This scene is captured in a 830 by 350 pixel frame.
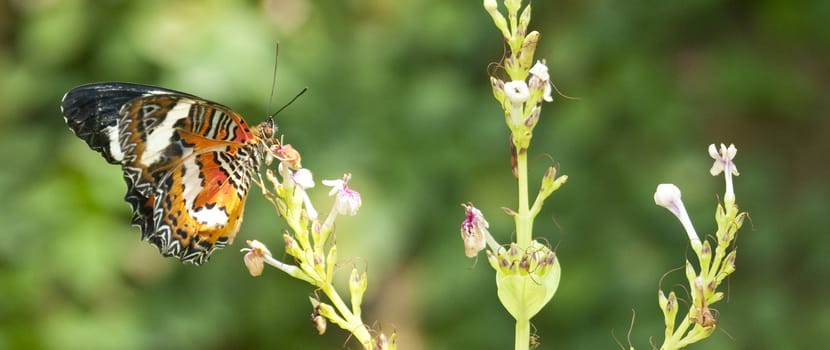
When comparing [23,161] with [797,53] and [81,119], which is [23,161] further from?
[797,53]

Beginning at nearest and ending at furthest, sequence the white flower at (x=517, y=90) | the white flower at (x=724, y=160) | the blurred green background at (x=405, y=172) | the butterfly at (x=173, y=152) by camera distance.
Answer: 1. the white flower at (x=517, y=90)
2. the white flower at (x=724, y=160)
3. the butterfly at (x=173, y=152)
4. the blurred green background at (x=405, y=172)

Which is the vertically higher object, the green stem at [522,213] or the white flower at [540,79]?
the white flower at [540,79]

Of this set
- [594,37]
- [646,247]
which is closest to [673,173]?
[646,247]

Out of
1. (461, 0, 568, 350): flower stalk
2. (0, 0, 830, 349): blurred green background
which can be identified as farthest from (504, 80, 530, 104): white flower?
(0, 0, 830, 349): blurred green background

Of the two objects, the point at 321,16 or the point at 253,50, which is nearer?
the point at 253,50

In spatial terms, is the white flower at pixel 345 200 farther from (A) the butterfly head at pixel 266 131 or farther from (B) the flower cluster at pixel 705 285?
(B) the flower cluster at pixel 705 285

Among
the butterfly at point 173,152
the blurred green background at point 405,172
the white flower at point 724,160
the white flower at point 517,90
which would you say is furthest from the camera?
the blurred green background at point 405,172

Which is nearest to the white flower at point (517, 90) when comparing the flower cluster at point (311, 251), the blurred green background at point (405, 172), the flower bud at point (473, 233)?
the flower bud at point (473, 233)
